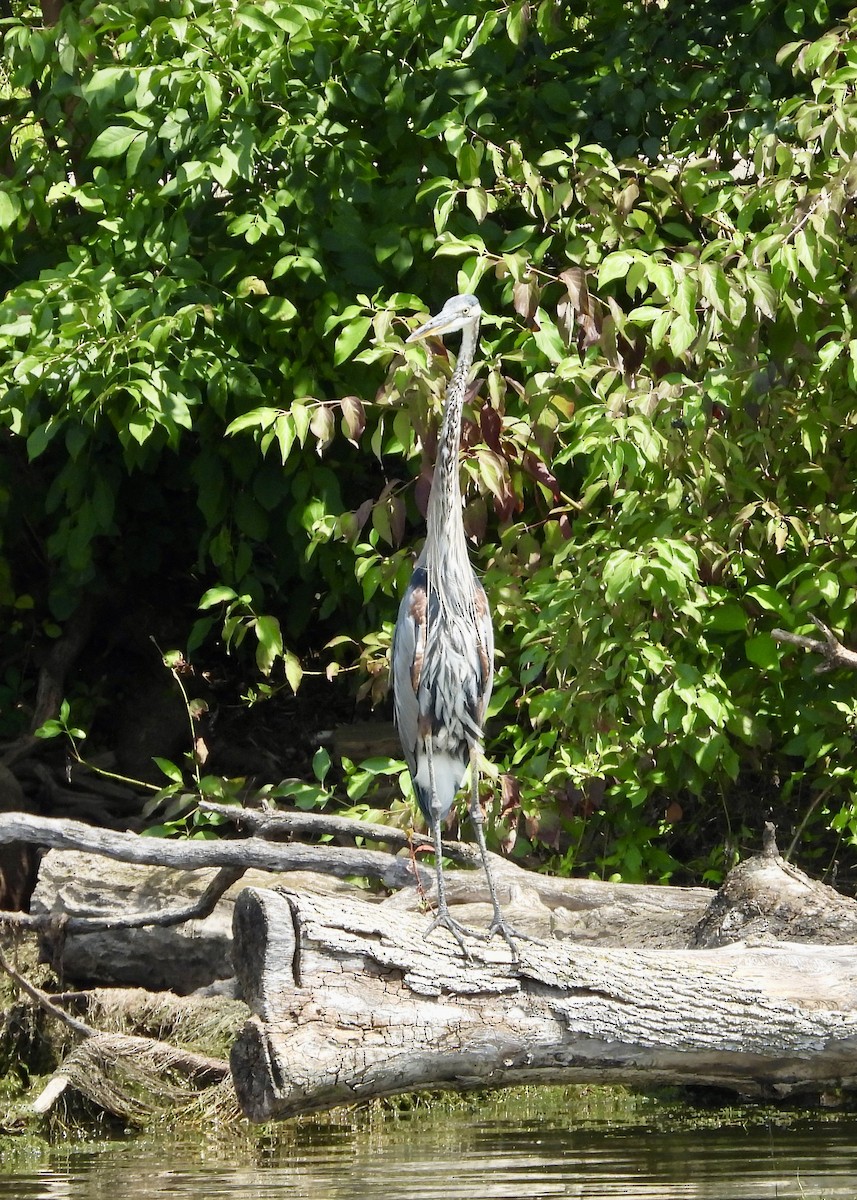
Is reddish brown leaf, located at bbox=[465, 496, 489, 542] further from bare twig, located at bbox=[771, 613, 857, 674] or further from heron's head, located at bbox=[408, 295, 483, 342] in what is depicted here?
bare twig, located at bbox=[771, 613, 857, 674]

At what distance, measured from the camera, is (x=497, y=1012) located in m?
3.13

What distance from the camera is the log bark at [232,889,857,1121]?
9.63 feet

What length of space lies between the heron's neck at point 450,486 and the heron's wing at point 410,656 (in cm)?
12

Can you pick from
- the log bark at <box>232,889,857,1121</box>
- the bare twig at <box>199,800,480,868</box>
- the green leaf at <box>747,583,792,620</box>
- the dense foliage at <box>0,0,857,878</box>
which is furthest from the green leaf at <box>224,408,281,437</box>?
the log bark at <box>232,889,857,1121</box>

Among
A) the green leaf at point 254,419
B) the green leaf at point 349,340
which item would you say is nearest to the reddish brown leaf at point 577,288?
the green leaf at point 349,340

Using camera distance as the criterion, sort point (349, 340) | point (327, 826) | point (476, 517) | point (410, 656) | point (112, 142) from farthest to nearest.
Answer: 1. point (476, 517)
2. point (112, 142)
3. point (327, 826)
4. point (349, 340)
5. point (410, 656)

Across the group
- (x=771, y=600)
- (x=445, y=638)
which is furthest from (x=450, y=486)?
(x=771, y=600)

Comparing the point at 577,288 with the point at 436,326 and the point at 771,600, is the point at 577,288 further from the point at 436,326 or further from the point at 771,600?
the point at 771,600

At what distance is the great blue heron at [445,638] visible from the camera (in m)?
4.35

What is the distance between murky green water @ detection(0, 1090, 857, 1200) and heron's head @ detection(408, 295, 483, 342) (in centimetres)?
232

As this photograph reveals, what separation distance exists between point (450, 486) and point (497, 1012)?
173cm

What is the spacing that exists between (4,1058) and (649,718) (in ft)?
7.82

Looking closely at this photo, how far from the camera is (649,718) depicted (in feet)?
15.0

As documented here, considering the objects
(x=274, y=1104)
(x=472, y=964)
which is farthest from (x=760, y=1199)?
(x=274, y=1104)
